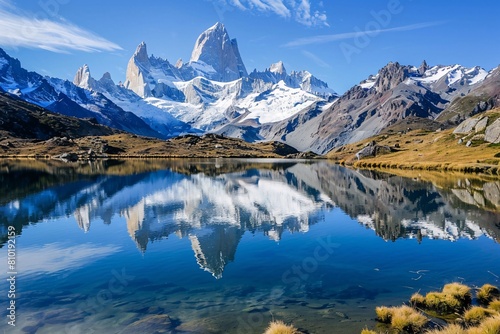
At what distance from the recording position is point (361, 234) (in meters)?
42.6

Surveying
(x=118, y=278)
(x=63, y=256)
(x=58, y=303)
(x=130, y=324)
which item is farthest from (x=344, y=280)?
(x=63, y=256)

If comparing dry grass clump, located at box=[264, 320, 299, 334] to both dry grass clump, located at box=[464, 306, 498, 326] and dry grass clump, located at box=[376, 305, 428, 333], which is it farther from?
dry grass clump, located at box=[464, 306, 498, 326]

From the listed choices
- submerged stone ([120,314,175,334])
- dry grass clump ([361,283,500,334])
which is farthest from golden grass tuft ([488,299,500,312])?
submerged stone ([120,314,175,334])

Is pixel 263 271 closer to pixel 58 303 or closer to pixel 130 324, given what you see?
pixel 130 324

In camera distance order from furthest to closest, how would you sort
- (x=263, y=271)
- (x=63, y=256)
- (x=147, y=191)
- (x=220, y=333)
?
(x=147, y=191) → (x=63, y=256) → (x=263, y=271) → (x=220, y=333)

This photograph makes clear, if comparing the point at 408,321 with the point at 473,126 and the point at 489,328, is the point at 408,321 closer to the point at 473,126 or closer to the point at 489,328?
the point at 489,328

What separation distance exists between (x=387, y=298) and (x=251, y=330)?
9.16 m

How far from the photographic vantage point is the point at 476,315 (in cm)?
1931

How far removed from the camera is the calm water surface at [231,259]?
830 inches

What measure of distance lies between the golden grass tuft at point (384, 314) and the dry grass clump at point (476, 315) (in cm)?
366

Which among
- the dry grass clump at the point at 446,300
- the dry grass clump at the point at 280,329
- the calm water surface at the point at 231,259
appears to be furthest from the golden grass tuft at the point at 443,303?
the dry grass clump at the point at 280,329

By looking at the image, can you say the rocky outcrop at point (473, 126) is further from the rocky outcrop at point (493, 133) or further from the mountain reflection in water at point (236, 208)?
the mountain reflection in water at point (236, 208)
